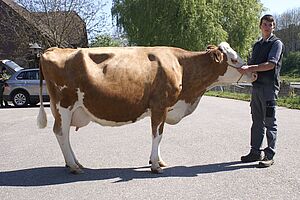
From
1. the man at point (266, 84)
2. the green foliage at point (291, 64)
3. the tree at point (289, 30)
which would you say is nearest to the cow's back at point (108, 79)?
the man at point (266, 84)

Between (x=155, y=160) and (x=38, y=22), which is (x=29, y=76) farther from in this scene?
(x=38, y=22)

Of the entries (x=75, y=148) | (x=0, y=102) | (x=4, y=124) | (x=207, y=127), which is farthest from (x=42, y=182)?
(x=0, y=102)

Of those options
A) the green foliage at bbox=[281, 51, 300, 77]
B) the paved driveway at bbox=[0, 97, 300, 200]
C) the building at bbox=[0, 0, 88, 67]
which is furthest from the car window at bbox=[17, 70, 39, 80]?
the green foliage at bbox=[281, 51, 300, 77]

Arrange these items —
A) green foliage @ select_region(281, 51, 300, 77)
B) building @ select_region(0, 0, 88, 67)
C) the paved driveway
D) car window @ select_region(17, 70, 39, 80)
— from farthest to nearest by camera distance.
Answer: green foliage @ select_region(281, 51, 300, 77)
building @ select_region(0, 0, 88, 67)
car window @ select_region(17, 70, 39, 80)
the paved driveway

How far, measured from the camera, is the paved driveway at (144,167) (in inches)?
206

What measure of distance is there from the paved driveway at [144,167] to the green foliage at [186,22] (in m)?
21.5

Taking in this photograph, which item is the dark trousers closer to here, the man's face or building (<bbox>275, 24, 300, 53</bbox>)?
the man's face

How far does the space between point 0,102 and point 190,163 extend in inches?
609

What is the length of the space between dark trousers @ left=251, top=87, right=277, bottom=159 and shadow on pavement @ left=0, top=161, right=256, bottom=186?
424mm

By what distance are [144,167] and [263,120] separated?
2047 millimetres

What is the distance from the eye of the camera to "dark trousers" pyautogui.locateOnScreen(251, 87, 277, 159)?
21.3ft

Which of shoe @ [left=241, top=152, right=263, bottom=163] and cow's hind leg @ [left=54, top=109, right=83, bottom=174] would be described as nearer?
cow's hind leg @ [left=54, top=109, right=83, bottom=174]

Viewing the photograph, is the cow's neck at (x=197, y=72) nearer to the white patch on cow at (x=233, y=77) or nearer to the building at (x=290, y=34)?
the white patch on cow at (x=233, y=77)

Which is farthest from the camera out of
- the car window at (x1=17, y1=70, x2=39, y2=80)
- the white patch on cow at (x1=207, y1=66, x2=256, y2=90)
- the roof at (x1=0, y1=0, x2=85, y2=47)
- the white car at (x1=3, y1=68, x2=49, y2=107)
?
the roof at (x1=0, y1=0, x2=85, y2=47)
